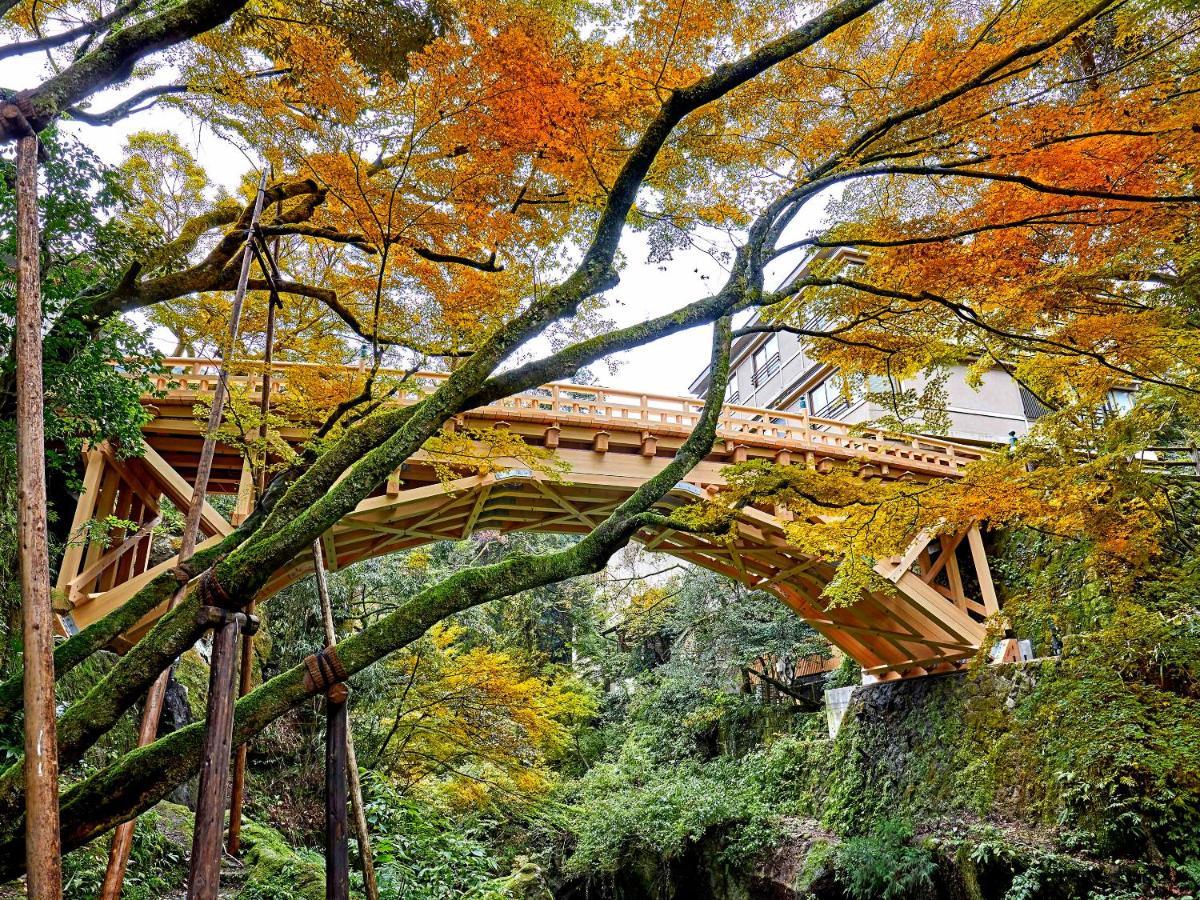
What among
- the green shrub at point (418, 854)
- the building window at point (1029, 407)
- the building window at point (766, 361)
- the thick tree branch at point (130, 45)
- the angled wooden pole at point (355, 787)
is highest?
the building window at point (766, 361)

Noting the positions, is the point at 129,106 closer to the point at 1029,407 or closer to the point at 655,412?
the point at 655,412

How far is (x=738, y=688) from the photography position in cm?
1501

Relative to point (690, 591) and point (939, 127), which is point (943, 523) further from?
point (690, 591)

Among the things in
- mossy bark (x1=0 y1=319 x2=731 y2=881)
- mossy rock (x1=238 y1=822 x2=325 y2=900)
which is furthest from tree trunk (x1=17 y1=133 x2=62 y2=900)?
mossy rock (x1=238 y1=822 x2=325 y2=900)

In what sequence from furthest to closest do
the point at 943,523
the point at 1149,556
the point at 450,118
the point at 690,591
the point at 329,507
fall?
the point at 690,591
the point at 943,523
the point at 1149,556
the point at 450,118
the point at 329,507

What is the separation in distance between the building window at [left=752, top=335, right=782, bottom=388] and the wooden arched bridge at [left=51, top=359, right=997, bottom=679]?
802cm

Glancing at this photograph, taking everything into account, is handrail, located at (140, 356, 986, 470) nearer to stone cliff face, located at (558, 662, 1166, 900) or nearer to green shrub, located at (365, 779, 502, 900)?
stone cliff face, located at (558, 662, 1166, 900)

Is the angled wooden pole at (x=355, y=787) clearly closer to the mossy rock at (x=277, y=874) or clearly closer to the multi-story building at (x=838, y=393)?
the mossy rock at (x=277, y=874)

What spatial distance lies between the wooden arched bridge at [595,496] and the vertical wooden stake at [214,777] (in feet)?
17.4

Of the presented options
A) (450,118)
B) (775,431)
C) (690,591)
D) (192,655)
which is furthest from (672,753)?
(450,118)

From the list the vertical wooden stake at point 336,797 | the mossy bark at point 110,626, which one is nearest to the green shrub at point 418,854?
the mossy bark at point 110,626

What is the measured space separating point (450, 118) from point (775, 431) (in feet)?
22.4

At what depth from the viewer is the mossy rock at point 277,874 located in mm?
5434

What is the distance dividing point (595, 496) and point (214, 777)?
7.96 meters
